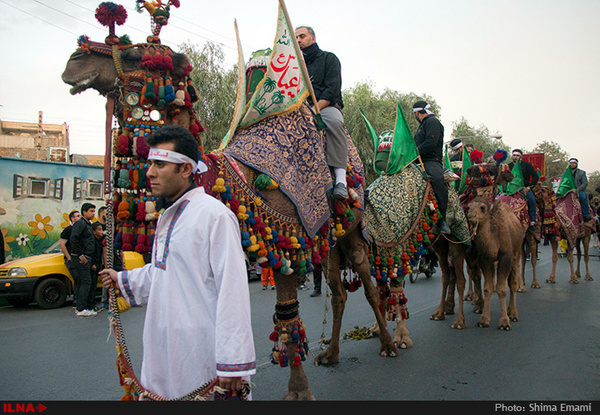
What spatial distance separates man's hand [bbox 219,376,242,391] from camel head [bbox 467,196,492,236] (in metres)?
5.43

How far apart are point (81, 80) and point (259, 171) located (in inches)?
52.0

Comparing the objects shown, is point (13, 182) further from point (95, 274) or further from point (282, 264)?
point (282, 264)

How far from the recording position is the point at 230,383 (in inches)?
76.8

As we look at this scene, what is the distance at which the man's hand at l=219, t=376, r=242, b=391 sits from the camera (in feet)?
6.37

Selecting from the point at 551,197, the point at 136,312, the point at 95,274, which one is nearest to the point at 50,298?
the point at 95,274

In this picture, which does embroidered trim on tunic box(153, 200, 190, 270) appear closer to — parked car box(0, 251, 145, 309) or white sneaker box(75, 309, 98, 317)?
parked car box(0, 251, 145, 309)

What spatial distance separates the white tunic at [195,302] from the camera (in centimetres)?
200

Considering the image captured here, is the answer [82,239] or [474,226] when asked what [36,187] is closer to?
[82,239]

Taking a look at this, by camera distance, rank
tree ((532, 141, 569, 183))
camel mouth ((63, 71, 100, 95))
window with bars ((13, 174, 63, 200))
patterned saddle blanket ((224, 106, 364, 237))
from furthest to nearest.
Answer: tree ((532, 141, 569, 183)) → window with bars ((13, 174, 63, 200)) → patterned saddle blanket ((224, 106, 364, 237)) → camel mouth ((63, 71, 100, 95))

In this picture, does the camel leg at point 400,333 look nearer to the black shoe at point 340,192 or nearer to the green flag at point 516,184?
the black shoe at point 340,192

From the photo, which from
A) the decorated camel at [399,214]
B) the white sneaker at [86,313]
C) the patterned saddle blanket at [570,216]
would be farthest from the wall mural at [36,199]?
the patterned saddle blanket at [570,216]

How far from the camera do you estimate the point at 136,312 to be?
8242mm

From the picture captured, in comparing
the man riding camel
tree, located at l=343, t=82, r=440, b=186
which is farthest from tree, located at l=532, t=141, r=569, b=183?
the man riding camel

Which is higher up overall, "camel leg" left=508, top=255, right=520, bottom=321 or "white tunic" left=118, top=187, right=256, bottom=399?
"white tunic" left=118, top=187, right=256, bottom=399
